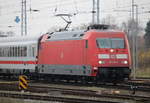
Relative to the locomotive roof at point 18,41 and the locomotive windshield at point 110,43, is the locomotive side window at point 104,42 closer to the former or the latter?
the locomotive windshield at point 110,43

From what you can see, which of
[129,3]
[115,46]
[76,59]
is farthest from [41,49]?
[129,3]

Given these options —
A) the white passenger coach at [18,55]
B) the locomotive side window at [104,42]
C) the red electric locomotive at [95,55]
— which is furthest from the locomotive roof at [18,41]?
the locomotive side window at [104,42]

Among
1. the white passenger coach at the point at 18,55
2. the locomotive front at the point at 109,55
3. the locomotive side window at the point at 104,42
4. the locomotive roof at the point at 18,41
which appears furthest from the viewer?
the locomotive roof at the point at 18,41

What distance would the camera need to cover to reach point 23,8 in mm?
54469

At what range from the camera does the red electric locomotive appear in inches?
1083

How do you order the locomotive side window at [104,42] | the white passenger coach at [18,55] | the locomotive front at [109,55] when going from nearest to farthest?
the locomotive front at [109,55]
the locomotive side window at [104,42]
the white passenger coach at [18,55]

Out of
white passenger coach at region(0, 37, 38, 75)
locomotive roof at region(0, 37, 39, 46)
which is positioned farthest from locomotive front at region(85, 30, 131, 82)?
locomotive roof at region(0, 37, 39, 46)

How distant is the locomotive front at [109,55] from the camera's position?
27.4m

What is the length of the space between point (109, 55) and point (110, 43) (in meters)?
0.84

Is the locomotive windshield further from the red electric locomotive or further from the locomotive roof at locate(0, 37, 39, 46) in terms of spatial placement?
the locomotive roof at locate(0, 37, 39, 46)

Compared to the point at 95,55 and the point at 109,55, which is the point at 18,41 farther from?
the point at 109,55

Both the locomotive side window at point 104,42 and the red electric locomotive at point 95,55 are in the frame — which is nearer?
the red electric locomotive at point 95,55

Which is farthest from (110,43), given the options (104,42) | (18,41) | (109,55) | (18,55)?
(18,41)

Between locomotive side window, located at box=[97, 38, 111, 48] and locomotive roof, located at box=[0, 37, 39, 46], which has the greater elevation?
locomotive side window, located at box=[97, 38, 111, 48]
